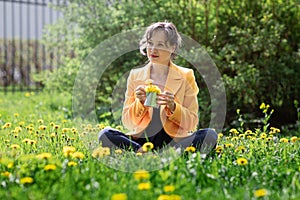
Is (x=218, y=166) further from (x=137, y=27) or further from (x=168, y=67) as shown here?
(x=137, y=27)

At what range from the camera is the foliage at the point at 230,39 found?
595 cm

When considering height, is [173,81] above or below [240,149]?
above

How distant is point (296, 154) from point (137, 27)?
3.32 meters

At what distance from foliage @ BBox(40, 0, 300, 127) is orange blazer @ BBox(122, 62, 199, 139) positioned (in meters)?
2.10

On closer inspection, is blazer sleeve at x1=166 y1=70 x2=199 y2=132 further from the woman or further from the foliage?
the foliage

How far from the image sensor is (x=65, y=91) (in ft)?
23.6

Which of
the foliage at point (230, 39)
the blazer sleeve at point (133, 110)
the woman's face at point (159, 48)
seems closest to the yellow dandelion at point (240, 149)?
the blazer sleeve at point (133, 110)

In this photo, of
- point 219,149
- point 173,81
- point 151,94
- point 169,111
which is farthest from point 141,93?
point 219,149

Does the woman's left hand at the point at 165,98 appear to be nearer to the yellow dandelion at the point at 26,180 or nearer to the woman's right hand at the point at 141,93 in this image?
the woman's right hand at the point at 141,93

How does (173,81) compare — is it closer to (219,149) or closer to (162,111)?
(162,111)

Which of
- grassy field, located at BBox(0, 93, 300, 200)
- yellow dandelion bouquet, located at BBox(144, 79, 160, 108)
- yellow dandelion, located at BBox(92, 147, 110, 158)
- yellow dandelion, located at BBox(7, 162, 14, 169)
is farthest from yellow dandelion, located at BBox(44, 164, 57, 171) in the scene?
yellow dandelion bouquet, located at BBox(144, 79, 160, 108)

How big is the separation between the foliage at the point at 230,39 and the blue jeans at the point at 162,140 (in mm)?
2209

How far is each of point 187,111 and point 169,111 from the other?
5.4 inches

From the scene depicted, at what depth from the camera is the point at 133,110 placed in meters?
3.65
